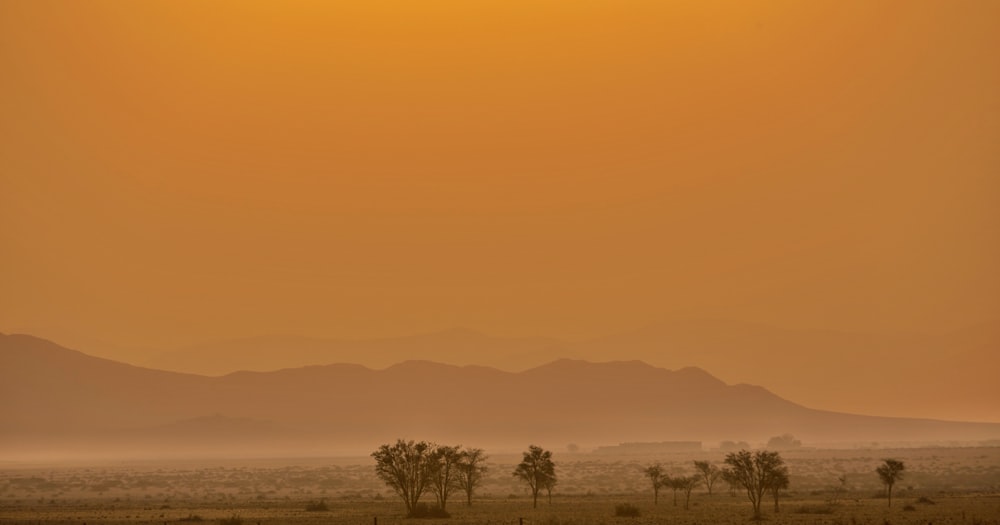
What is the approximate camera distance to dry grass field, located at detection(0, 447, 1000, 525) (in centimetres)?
7444

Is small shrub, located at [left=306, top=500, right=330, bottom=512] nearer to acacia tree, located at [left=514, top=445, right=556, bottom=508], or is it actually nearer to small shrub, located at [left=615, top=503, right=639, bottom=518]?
acacia tree, located at [left=514, top=445, right=556, bottom=508]

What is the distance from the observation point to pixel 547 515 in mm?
76750

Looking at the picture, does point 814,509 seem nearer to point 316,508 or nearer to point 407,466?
point 407,466

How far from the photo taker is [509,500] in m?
103

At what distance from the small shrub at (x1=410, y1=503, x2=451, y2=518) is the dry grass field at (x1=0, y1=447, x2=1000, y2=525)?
4.21 ft

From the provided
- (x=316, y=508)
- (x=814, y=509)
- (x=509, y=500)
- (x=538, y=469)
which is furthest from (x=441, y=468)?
(x=814, y=509)

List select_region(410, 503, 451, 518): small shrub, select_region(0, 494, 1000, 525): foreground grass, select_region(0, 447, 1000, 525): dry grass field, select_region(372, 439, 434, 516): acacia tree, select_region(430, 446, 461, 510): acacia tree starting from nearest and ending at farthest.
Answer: select_region(0, 494, 1000, 525): foreground grass, select_region(0, 447, 1000, 525): dry grass field, select_region(410, 503, 451, 518): small shrub, select_region(372, 439, 434, 516): acacia tree, select_region(430, 446, 461, 510): acacia tree

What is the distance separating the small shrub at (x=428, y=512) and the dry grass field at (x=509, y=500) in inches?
50.6

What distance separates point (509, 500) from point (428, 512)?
23.0 meters

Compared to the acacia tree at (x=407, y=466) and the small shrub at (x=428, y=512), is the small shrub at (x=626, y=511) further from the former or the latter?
the acacia tree at (x=407, y=466)

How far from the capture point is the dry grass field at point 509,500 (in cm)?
7444

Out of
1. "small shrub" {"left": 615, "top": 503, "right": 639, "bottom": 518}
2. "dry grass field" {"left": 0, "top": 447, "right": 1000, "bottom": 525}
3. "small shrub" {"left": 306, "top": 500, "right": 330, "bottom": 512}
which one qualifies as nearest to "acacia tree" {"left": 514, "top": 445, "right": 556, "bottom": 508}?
"dry grass field" {"left": 0, "top": 447, "right": 1000, "bottom": 525}

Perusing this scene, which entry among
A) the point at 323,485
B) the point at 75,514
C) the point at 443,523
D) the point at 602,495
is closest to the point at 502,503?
the point at 602,495

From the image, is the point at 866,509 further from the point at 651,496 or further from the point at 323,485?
the point at 323,485
